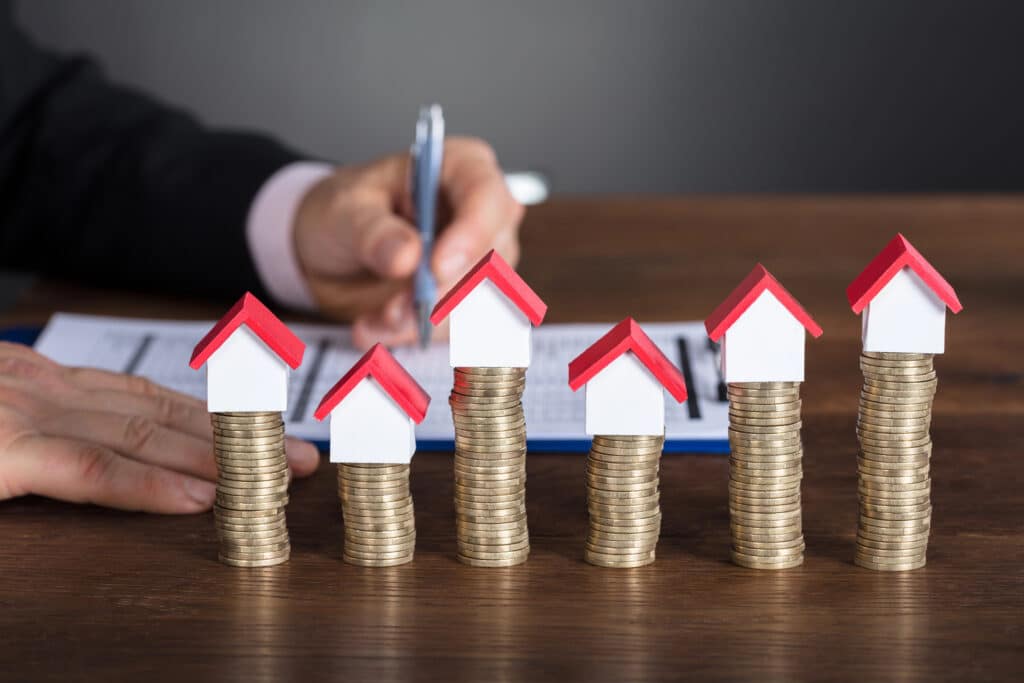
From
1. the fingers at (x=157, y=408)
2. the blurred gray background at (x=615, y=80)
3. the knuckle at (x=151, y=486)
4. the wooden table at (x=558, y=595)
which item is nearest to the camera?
the wooden table at (x=558, y=595)

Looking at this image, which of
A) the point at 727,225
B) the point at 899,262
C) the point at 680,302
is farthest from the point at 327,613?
the point at 727,225

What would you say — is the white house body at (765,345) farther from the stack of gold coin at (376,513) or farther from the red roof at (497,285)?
the stack of gold coin at (376,513)

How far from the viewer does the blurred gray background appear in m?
3.45

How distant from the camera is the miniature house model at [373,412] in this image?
825mm

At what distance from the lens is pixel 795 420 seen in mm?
835

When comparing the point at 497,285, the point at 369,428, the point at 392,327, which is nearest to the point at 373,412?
the point at 369,428

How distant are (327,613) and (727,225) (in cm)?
113

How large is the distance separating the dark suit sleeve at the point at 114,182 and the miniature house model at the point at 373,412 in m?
0.78

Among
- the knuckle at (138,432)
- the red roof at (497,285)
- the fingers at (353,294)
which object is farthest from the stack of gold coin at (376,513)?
the fingers at (353,294)

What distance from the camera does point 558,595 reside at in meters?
0.81

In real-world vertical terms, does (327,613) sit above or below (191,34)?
below

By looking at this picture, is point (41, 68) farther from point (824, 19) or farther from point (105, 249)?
point (824, 19)

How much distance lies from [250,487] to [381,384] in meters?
0.12

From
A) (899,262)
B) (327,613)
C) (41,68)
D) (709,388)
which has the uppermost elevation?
(41,68)
